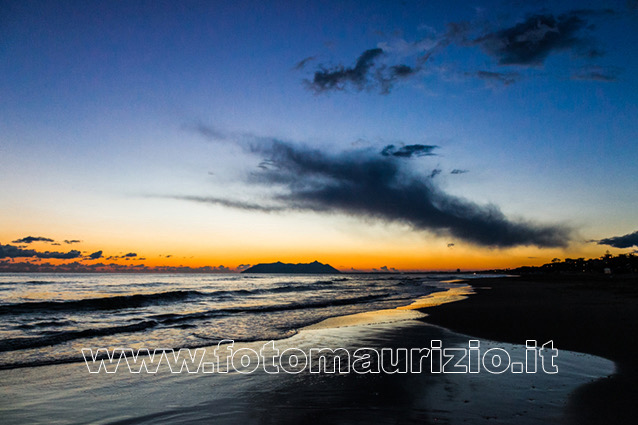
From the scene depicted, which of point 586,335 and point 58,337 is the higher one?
point 586,335

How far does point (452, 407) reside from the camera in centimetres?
636

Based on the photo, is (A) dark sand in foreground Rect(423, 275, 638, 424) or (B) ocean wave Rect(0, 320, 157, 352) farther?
(B) ocean wave Rect(0, 320, 157, 352)

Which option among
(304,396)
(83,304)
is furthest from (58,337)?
(83,304)

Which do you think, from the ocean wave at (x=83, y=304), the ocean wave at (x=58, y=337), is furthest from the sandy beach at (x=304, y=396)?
the ocean wave at (x=83, y=304)

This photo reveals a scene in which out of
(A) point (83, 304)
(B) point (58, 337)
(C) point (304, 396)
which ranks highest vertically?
(C) point (304, 396)

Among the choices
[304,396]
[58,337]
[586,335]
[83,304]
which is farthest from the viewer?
[83,304]

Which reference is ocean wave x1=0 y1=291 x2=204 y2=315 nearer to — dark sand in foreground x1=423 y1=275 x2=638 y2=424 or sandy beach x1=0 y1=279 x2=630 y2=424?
sandy beach x1=0 y1=279 x2=630 y2=424

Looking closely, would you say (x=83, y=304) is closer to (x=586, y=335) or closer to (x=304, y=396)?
(x=304, y=396)

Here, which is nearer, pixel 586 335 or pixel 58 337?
pixel 586 335

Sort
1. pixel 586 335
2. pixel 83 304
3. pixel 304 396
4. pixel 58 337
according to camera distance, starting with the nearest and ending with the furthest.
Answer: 1. pixel 304 396
2. pixel 586 335
3. pixel 58 337
4. pixel 83 304

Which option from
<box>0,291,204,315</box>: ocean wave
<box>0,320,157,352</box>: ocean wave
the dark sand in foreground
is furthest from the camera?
<box>0,291,204,315</box>: ocean wave

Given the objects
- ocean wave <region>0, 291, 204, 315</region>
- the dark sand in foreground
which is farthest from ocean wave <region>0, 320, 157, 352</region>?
the dark sand in foreground

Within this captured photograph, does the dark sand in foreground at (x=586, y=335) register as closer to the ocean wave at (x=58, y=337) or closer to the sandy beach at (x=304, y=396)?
the sandy beach at (x=304, y=396)

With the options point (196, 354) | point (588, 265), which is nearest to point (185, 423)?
point (196, 354)
